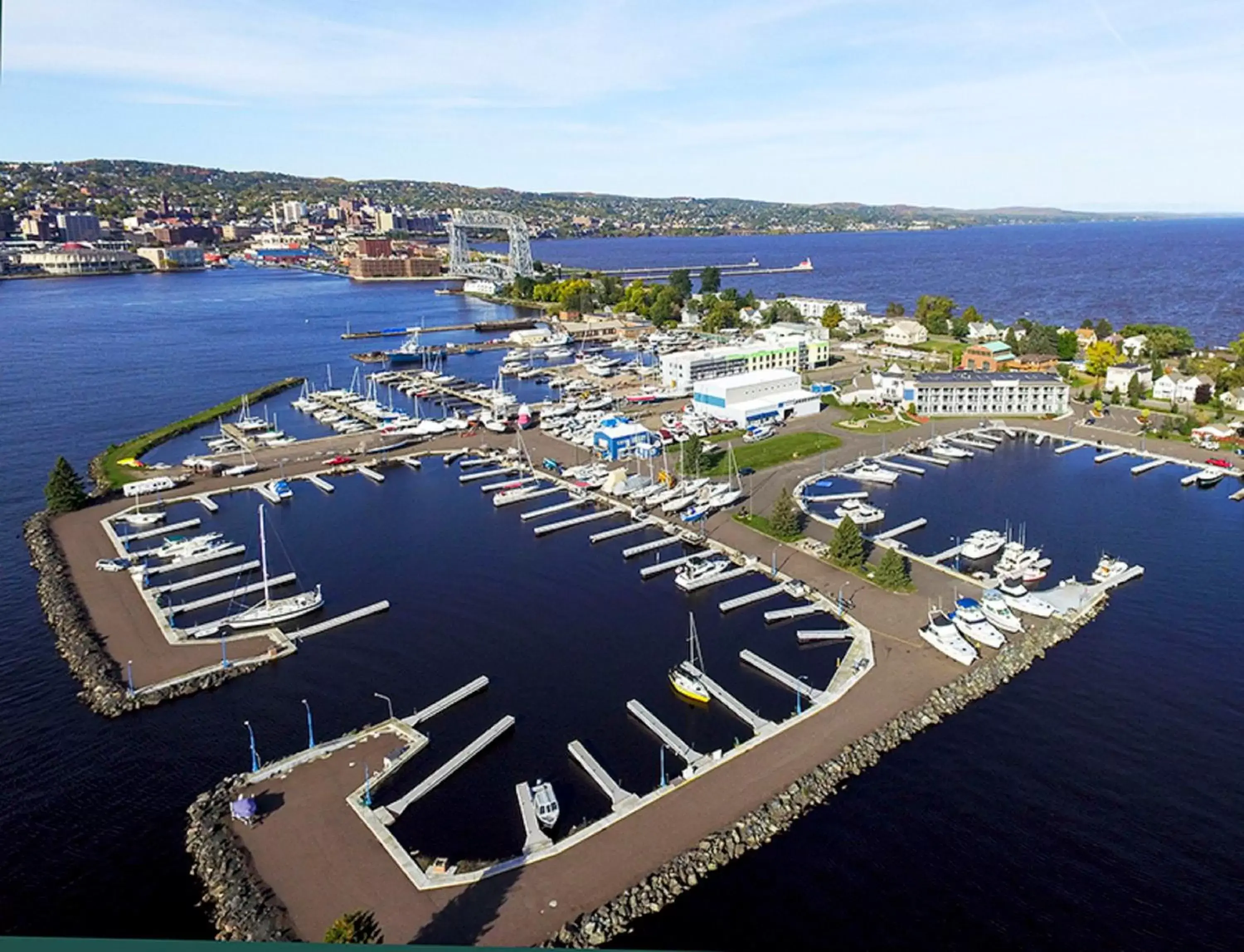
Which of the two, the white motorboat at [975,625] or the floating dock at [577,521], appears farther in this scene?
the floating dock at [577,521]

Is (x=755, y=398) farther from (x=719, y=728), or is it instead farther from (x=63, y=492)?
(x=63, y=492)

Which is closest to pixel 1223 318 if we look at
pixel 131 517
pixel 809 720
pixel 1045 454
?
pixel 1045 454

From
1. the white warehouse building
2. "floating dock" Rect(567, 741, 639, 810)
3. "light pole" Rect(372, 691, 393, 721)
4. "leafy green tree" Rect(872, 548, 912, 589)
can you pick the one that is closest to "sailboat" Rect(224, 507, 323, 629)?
"light pole" Rect(372, 691, 393, 721)

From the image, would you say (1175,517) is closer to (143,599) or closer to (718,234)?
(143,599)

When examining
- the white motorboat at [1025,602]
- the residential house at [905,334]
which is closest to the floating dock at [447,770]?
the white motorboat at [1025,602]

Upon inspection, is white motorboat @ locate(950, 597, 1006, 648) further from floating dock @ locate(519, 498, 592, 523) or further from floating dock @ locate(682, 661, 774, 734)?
floating dock @ locate(519, 498, 592, 523)

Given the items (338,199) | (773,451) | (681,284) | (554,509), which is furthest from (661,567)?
(338,199)

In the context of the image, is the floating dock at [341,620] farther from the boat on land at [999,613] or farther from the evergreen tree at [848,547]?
the boat on land at [999,613]
